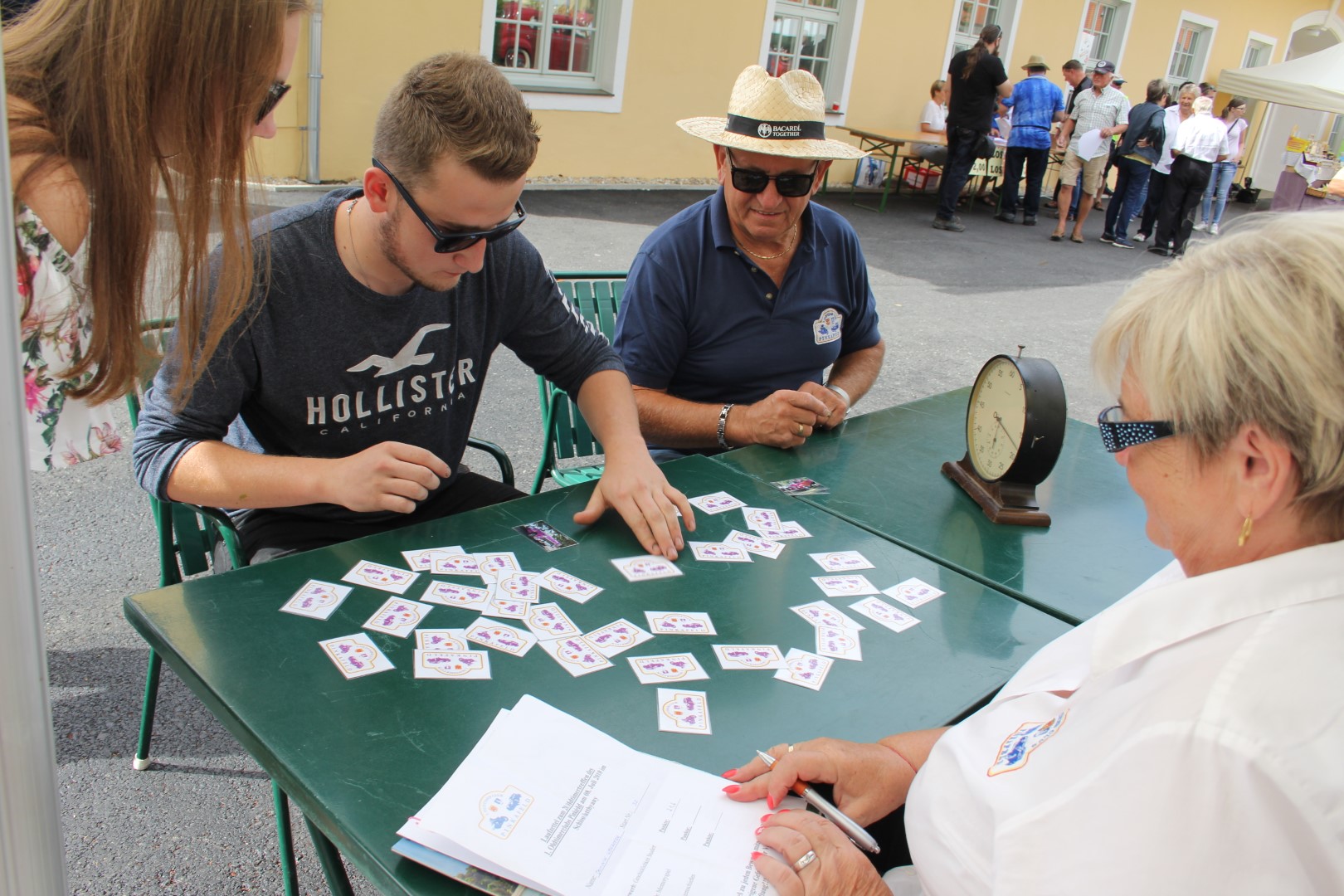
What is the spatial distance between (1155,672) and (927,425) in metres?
1.84

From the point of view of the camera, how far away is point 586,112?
10828 mm

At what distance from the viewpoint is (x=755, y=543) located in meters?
1.99

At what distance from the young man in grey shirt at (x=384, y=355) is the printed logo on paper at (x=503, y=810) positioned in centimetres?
65

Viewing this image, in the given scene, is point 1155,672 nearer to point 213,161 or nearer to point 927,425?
point 213,161

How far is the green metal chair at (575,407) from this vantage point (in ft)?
10.1

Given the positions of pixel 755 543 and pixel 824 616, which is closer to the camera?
pixel 824 616

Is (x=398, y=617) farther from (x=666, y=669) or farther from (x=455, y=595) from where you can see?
(x=666, y=669)

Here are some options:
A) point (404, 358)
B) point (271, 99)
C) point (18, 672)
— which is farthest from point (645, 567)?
point (18, 672)

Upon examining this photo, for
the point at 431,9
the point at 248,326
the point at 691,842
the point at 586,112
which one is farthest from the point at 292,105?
the point at 691,842

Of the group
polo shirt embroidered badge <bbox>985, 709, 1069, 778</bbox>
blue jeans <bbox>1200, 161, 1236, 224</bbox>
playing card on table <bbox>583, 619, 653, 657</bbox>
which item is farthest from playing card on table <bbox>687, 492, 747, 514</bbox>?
blue jeans <bbox>1200, 161, 1236, 224</bbox>

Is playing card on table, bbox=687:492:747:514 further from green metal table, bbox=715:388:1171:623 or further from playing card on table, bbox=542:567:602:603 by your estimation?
playing card on table, bbox=542:567:602:603

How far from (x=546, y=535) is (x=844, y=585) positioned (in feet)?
1.89

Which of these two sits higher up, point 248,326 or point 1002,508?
point 248,326

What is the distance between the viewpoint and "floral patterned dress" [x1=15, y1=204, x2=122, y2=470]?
1.16 m
